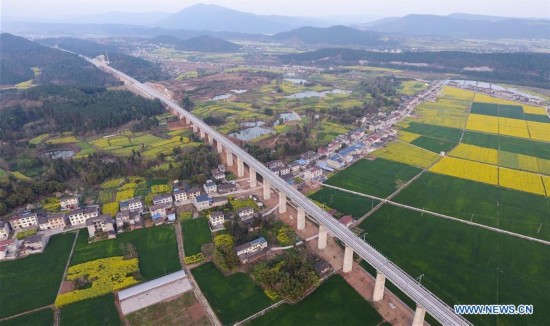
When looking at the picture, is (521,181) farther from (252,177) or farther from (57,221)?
(57,221)

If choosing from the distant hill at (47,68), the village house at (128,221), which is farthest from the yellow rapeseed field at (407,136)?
the distant hill at (47,68)

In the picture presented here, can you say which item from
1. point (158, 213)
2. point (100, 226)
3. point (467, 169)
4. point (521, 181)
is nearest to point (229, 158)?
point (158, 213)

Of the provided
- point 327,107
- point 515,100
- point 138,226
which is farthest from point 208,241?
point 515,100

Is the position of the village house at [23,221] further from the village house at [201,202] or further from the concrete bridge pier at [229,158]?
the concrete bridge pier at [229,158]

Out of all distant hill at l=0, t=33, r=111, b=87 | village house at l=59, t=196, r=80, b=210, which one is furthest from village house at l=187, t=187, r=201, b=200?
distant hill at l=0, t=33, r=111, b=87

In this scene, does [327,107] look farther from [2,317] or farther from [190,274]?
[2,317]
